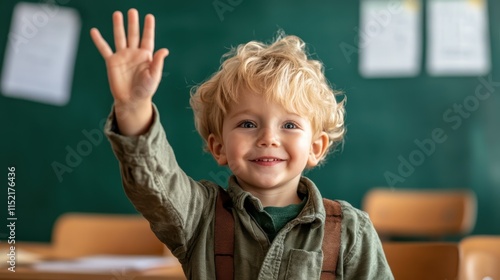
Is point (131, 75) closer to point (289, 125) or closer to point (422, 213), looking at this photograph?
point (289, 125)

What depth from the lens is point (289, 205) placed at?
1449 mm

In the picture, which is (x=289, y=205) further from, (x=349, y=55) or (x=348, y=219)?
(x=349, y=55)

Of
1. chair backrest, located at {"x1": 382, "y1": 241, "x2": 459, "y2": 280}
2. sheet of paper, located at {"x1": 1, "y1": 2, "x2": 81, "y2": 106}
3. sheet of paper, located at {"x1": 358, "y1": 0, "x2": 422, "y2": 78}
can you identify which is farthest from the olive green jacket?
sheet of paper, located at {"x1": 1, "y1": 2, "x2": 81, "y2": 106}

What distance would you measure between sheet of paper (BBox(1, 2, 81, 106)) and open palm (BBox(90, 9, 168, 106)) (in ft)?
12.4

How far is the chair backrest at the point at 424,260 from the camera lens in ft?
5.39

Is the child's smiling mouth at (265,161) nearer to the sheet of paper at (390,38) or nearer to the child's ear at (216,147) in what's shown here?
the child's ear at (216,147)

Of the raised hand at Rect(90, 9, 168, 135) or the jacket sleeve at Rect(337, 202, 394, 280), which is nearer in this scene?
the raised hand at Rect(90, 9, 168, 135)

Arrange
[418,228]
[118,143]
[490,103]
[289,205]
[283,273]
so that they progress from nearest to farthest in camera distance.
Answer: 1. [118,143]
2. [283,273]
3. [289,205]
4. [418,228]
5. [490,103]

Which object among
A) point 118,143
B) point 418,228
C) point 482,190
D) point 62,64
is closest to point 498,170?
point 482,190

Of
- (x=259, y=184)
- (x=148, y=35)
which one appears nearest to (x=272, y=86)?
(x=259, y=184)

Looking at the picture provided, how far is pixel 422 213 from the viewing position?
409 cm

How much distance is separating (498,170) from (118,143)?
3672 millimetres

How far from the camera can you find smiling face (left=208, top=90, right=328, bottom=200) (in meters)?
1.40

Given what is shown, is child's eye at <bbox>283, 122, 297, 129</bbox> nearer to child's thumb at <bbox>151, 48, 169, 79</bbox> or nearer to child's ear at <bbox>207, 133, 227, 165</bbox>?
child's ear at <bbox>207, 133, 227, 165</bbox>
